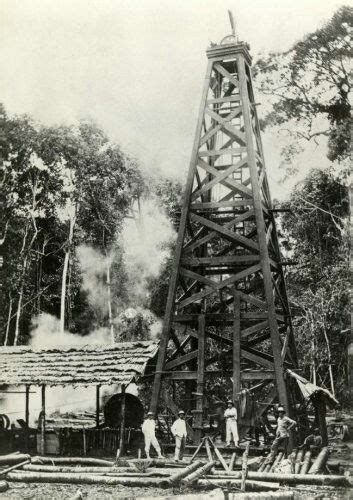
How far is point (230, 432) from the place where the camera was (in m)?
14.1

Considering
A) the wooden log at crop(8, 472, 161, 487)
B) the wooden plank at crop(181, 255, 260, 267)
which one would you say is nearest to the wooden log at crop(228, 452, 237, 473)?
the wooden log at crop(8, 472, 161, 487)

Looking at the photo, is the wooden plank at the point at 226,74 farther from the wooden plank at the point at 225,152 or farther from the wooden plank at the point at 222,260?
the wooden plank at the point at 222,260

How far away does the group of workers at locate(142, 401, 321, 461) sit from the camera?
13305mm

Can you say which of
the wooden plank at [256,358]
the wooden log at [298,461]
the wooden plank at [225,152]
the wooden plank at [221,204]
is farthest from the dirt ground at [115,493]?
the wooden plank at [225,152]

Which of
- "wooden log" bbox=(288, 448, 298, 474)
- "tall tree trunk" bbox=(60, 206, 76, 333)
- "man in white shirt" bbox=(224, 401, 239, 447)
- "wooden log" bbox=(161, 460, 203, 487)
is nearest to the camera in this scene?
"wooden log" bbox=(161, 460, 203, 487)

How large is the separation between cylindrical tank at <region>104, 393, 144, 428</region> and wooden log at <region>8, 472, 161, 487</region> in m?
5.32

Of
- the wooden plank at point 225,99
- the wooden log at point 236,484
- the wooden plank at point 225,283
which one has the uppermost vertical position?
the wooden plank at point 225,99

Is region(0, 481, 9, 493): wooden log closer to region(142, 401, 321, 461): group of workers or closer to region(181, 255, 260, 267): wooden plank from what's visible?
region(142, 401, 321, 461): group of workers

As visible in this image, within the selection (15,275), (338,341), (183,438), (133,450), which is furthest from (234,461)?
(15,275)

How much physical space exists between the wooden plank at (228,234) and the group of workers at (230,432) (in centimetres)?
410

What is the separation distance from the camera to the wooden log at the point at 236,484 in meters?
11.0

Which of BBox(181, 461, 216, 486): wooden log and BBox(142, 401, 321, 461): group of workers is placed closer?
BBox(181, 461, 216, 486): wooden log

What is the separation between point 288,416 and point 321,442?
1788 mm

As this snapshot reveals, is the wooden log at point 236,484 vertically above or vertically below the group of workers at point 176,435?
below
